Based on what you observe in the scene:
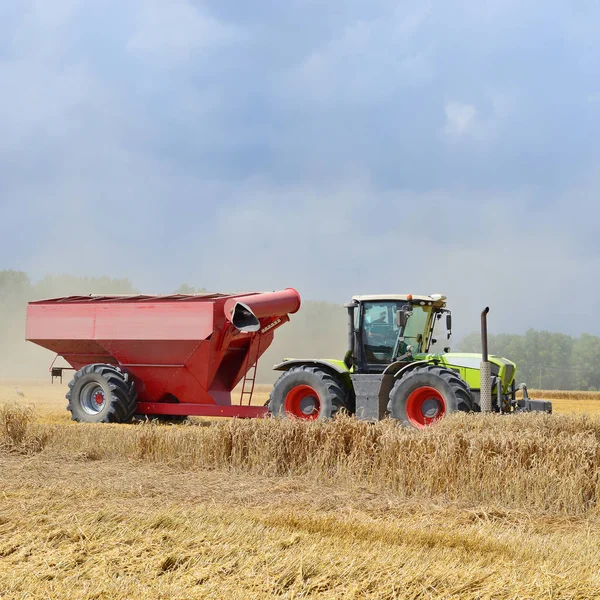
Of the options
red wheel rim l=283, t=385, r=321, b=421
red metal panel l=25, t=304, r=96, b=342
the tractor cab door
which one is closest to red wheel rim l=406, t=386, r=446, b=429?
the tractor cab door

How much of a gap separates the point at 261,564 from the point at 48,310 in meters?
11.1

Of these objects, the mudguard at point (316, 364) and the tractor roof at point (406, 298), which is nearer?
the tractor roof at point (406, 298)

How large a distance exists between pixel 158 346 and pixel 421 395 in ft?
16.2

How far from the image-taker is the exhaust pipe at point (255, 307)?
12.9 m

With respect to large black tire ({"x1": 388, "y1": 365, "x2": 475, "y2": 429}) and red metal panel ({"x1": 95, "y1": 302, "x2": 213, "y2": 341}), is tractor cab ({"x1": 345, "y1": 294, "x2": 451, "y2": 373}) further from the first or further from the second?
red metal panel ({"x1": 95, "y1": 302, "x2": 213, "y2": 341})

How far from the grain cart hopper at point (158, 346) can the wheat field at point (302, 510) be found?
10.9ft

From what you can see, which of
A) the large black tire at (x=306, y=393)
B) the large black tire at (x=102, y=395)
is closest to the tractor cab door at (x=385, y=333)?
the large black tire at (x=306, y=393)

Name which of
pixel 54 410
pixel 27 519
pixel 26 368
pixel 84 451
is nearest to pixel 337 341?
pixel 26 368

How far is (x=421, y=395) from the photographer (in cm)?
1098

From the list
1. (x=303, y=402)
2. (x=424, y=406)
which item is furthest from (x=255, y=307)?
(x=424, y=406)

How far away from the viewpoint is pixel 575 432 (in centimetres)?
834

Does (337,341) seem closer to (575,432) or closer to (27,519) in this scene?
(575,432)

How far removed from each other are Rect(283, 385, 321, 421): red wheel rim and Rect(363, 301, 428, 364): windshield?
3.55ft

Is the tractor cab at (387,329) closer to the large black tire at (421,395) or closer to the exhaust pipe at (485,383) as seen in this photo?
the large black tire at (421,395)
